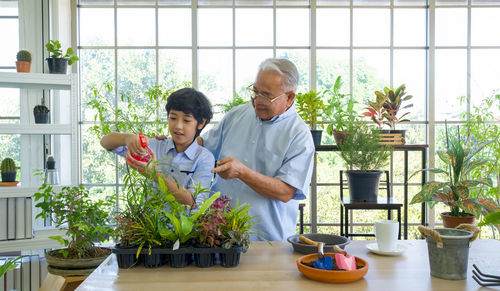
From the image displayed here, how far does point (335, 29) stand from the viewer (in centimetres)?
500

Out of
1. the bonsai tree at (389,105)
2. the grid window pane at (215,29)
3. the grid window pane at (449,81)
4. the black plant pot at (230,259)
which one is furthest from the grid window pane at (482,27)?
the black plant pot at (230,259)

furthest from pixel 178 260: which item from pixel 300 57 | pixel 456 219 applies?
pixel 300 57

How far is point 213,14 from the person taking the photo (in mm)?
4949

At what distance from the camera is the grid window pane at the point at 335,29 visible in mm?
4984

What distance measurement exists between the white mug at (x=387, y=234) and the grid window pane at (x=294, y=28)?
11.8ft

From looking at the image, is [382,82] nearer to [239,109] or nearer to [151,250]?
[239,109]

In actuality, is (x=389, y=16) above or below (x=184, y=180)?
above

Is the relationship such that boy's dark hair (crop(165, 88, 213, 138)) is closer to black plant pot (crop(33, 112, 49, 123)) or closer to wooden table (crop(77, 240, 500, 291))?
wooden table (crop(77, 240, 500, 291))

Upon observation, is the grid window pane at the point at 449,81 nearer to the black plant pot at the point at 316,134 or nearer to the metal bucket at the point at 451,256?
the black plant pot at the point at 316,134

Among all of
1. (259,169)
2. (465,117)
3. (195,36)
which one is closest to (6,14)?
(195,36)

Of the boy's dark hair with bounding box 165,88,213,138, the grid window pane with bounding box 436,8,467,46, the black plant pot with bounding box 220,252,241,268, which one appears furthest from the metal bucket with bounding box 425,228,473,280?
the grid window pane with bounding box 436,8,467,46

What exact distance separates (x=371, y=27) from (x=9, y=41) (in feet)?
12.0

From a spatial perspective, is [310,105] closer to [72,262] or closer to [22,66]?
[22,66]

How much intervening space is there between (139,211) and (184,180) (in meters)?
0.57
